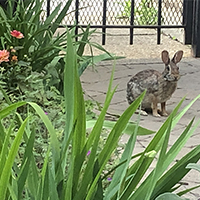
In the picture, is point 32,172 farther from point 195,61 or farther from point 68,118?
point 195,61

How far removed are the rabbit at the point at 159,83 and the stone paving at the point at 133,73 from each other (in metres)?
0.16

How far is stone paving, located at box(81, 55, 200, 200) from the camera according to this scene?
3918 millimetres

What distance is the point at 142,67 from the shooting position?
20.5ft

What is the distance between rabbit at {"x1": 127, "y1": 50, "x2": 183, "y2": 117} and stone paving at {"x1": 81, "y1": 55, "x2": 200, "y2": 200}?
0.16 m

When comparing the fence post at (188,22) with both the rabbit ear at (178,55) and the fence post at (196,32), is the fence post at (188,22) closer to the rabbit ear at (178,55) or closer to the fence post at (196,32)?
the fence post at (196,32)

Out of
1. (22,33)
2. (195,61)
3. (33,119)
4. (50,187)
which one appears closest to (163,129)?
(50,187)

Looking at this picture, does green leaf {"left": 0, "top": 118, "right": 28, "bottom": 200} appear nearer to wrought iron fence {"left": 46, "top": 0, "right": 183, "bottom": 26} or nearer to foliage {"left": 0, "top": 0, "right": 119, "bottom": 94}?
foliage {"left": 0, "top": 0, "right": 119, "bottom": 94}

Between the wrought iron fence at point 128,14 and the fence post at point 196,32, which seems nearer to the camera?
the fence post at point 196,32

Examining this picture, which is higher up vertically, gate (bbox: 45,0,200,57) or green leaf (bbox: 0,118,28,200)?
A: gate (bbox: 45,0,200,57)

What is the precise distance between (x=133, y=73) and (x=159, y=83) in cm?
144

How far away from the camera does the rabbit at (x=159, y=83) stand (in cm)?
446

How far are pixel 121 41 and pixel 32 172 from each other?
589 cm

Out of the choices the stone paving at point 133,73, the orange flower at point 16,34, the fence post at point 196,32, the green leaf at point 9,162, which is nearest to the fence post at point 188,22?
the fence post at point 196,32

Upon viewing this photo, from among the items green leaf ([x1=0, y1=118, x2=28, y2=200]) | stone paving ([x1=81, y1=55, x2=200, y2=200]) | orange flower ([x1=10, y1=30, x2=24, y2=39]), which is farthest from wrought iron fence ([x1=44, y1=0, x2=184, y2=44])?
green leaf ([x1=0, y1=118, x2=28, y2=200])
